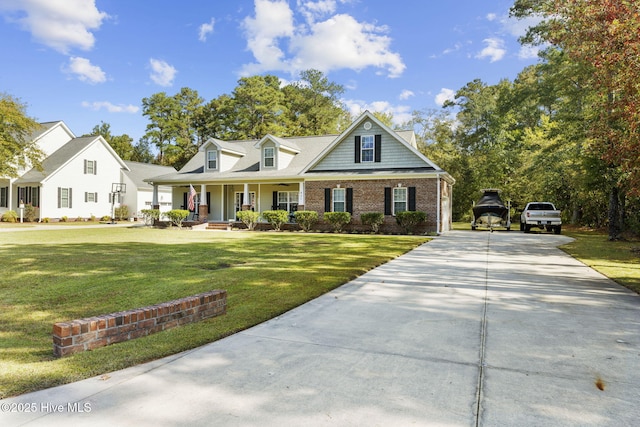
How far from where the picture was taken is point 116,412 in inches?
97.3

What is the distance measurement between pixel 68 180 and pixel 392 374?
118 feet

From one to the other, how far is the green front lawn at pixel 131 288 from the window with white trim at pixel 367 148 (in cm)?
1096

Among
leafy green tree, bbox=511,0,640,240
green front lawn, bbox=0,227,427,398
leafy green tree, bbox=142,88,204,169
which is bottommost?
green front lawn, bbox=0,227,427,398

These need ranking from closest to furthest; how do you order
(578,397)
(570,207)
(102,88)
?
(578,397) → (570,207) → (102,88)

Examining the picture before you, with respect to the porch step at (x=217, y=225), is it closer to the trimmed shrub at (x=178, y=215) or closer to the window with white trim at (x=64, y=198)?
the trimmed shrub at (x=178, y=215)

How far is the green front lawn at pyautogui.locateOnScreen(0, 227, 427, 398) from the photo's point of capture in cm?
336

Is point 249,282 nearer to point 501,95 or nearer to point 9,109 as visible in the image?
point 9,109

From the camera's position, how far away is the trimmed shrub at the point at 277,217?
75.0ft

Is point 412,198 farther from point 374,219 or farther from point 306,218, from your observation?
point 306,218

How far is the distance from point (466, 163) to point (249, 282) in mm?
35879

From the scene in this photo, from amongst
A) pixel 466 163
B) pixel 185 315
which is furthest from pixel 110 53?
pixel 466 163

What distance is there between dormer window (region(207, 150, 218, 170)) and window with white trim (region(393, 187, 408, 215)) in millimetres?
13151

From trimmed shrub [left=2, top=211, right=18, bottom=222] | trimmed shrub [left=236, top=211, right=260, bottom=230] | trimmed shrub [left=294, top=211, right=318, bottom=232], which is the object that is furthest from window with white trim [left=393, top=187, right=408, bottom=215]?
trimmed shrub [left=2, top=211, right=18, bottom=222]

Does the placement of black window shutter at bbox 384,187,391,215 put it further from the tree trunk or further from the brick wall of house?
the tree trunk
